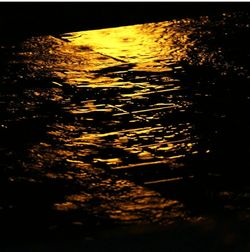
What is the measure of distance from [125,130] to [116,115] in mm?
246

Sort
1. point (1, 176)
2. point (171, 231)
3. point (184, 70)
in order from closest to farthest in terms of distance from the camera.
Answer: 1. point (171, 231)
2. point (1, 176)
3. point (184, 70)

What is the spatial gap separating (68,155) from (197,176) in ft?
1.91

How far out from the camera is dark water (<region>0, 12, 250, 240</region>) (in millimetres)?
2361

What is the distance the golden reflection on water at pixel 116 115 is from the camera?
8.09ft

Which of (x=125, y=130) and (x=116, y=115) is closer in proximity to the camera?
(x=125, y=130)

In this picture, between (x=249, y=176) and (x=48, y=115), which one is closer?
(x=249, y=176)

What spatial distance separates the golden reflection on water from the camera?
2.47 meters

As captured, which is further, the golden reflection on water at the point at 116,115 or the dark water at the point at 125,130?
the golden reflection on water at the point at 116,115

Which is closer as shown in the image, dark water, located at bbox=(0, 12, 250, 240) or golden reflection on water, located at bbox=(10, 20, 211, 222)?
dark water, located at bbox=(0, 12, 250, 240)

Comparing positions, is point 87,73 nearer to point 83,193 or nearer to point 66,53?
point 66,53

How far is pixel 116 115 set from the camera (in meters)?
3.40

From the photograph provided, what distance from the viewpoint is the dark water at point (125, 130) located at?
2.36 meters

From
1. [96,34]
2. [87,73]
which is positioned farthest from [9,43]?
[87,73]

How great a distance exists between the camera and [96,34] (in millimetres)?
5348
